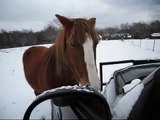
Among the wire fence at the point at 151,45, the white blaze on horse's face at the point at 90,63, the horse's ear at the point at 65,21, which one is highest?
the horse's ear at the point at 65,21

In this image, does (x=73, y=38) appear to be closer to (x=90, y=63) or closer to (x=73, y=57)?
(x=73, y=57)

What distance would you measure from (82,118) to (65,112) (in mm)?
109

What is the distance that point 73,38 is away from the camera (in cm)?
231

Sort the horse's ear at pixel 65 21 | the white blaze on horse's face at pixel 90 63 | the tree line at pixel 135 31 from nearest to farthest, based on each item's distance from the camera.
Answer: the white blaze on horse's face at pixel 90 63, the horse's ear at pixel 65 21, the tree line at pixel 135 31

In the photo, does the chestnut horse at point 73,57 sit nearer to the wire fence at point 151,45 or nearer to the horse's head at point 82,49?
the horse's head at point 82,49

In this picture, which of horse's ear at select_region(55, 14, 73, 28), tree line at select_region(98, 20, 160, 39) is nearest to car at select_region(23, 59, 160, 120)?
horse's ear at select_region(55, 14, 73, 28)

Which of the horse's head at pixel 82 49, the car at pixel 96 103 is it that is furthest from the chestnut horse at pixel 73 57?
the car at pixel 96 103

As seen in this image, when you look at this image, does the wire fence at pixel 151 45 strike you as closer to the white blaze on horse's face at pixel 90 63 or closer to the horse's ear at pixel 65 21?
the horse's ear at pixel 65 21

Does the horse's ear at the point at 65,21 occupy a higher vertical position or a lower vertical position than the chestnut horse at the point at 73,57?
A: higher

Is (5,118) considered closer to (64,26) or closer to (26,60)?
(26,60)

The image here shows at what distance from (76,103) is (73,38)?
4.21 ft

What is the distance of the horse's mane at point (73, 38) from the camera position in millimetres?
2281

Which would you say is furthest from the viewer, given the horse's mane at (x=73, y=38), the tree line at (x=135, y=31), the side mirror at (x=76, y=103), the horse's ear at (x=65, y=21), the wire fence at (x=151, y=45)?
the tree line at (x=135, y=31)

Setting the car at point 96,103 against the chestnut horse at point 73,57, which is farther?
the chestnut horse at point 73,57
